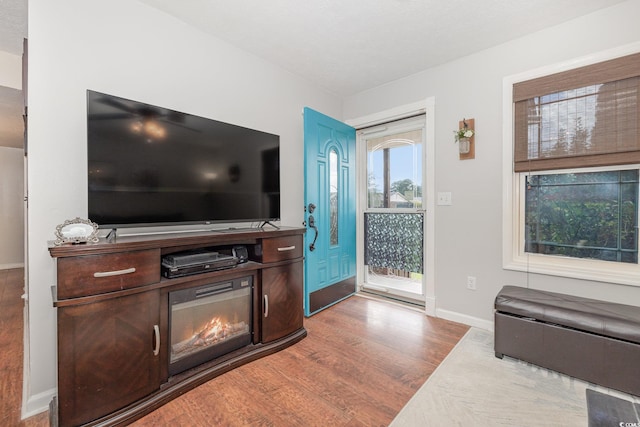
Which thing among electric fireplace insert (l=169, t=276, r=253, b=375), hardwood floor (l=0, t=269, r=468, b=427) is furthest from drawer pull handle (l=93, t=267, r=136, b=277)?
hardwood floor (l=0, t=269, r=468, b=427)

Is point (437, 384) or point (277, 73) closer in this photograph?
point (437, 384)

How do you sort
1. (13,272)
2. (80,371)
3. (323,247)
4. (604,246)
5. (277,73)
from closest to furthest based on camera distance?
(80,371) → (604,246) → (277,73) → (323,247) → (13,272)

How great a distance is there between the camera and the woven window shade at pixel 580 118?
1955mm

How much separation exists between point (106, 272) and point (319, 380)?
1.40 metres

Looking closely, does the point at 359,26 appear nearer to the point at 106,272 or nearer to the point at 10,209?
the point at 106,272

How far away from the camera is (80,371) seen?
4.35 ft

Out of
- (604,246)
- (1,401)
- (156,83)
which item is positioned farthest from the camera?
(604,246)

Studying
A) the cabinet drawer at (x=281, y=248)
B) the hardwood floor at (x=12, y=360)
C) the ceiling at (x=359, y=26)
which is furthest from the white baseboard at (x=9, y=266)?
the cabinet drawer at (x=281, y=248)

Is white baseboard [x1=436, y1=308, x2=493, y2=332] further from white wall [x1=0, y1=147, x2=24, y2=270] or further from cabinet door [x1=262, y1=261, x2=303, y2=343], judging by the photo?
white wall [x1=0, y1=147, x2=24, y2=270]

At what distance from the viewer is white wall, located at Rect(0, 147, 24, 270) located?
5.41 meters

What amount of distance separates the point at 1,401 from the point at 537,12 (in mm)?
4300

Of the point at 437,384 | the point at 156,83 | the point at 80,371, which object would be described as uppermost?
the point at 156,83

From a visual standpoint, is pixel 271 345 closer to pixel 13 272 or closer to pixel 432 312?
pixel 432 312

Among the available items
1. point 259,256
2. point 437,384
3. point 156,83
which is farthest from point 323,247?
point 156,83
